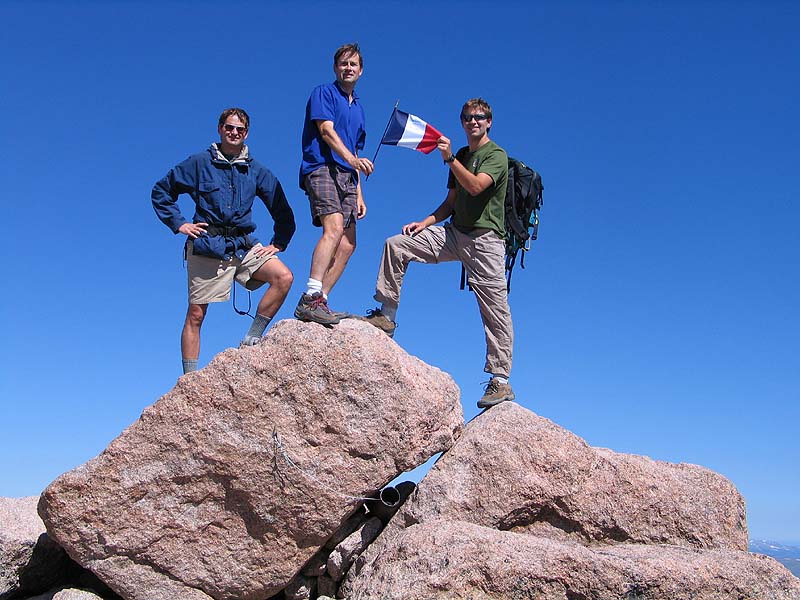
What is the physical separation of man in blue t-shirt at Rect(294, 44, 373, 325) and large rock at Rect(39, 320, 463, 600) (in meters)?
1.04

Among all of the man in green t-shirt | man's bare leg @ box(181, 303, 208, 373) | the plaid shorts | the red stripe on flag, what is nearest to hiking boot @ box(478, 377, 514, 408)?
the man in green t-shirt

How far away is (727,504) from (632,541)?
1414mm

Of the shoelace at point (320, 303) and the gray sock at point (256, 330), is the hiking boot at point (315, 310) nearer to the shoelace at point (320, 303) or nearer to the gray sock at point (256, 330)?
the shoelace at point (320, 303)

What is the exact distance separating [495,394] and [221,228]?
4.11 metres

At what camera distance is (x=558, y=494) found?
9.53m

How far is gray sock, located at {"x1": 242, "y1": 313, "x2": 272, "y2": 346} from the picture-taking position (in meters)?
10.0

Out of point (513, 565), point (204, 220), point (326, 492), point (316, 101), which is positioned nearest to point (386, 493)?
point (326, 492)

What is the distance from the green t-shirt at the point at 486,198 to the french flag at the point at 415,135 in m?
0.64

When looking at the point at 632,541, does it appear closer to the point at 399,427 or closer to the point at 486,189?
the point at 399,427

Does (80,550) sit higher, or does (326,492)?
(326,492)

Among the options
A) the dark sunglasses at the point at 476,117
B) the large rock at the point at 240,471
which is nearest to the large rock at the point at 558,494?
Answer: the large rock at the point at 240,471

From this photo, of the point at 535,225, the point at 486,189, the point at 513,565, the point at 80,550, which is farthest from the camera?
the point at 535,225

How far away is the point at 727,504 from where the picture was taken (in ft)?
33.1

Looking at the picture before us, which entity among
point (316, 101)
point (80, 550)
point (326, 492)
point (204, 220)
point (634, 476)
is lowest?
point (80, 550)
